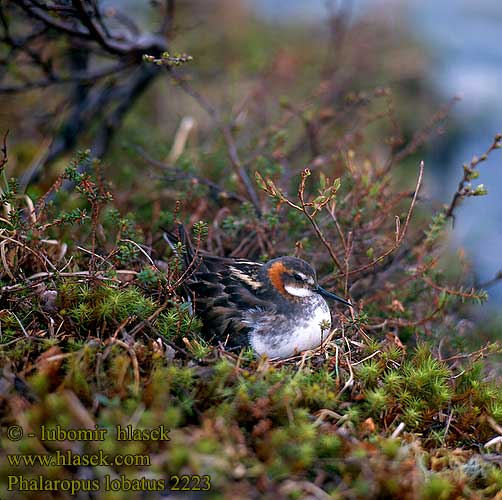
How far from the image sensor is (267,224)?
4523 mm

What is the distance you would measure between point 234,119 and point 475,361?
311 centimetres

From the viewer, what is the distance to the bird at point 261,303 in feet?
12.0

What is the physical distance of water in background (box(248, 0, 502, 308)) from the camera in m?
6.96

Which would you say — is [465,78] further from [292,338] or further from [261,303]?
[292,338]

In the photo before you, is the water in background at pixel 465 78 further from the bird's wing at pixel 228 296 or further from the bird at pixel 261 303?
the bird's wing at pixel 228 296

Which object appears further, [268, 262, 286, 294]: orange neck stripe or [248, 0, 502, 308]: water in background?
[248, 0, 502, 308]: water in background

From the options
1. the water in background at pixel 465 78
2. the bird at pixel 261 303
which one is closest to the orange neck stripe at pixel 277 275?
the bird at pixel 261 303

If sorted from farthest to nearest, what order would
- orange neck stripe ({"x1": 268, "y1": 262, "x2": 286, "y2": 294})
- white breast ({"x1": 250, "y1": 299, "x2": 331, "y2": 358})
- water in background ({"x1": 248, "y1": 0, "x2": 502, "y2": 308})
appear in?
1. water in background ({"x1": 248, "y1": 0, "x2": 502, "y2": 308})
2. orange neck stripe ({"x1": 268, "y1": 262, "x2": 286, "y2": 294})
3. white breast ({"x1": 250, "y1": 299, "x2": 331, "y2": 358})

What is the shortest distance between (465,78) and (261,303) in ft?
22.7

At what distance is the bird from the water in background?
2.67 m

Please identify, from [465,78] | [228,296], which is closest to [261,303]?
[228,296]

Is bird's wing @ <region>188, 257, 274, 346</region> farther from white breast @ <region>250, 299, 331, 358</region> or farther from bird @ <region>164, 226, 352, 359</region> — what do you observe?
white breast @ <region>250, 299, 331, 358</region>

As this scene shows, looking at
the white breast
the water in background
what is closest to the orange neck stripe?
the white breast

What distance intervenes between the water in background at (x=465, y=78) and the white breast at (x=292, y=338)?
283 centimetres
